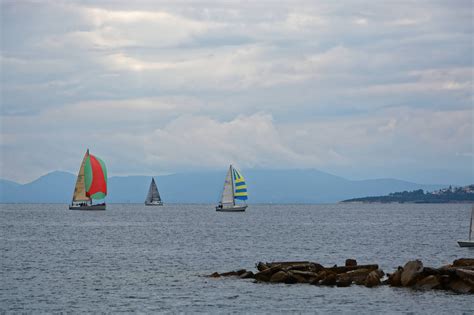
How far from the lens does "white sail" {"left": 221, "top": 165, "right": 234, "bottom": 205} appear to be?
144 meters

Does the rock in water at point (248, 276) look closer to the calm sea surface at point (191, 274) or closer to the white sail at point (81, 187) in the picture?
the calm sea surface at point (191, 274)

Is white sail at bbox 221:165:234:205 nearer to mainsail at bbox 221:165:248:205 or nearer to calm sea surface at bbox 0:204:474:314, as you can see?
mainsail at bbox 221:165:248:205

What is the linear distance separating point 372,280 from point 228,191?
108377 millimetres

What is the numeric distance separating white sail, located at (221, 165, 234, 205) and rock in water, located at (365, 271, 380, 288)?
100m

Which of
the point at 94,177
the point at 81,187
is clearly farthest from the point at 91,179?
the point at 81,187

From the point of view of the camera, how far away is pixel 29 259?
58.5 metres

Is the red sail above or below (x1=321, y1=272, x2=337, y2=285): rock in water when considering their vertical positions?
above

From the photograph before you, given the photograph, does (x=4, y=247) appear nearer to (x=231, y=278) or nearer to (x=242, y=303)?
(x=231, y=278)

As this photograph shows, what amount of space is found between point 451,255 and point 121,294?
102ft

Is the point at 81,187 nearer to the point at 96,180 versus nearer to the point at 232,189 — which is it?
the point at 96,180

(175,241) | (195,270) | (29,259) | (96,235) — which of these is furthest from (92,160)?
(195,270)

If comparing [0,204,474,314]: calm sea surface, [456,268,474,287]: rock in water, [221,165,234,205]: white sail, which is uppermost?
[221,165,234,205]: white sail

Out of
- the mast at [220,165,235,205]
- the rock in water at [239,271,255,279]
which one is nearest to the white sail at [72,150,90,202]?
the mast at [220,165,235,205]

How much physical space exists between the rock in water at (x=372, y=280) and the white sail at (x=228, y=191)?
100368 millimetres
